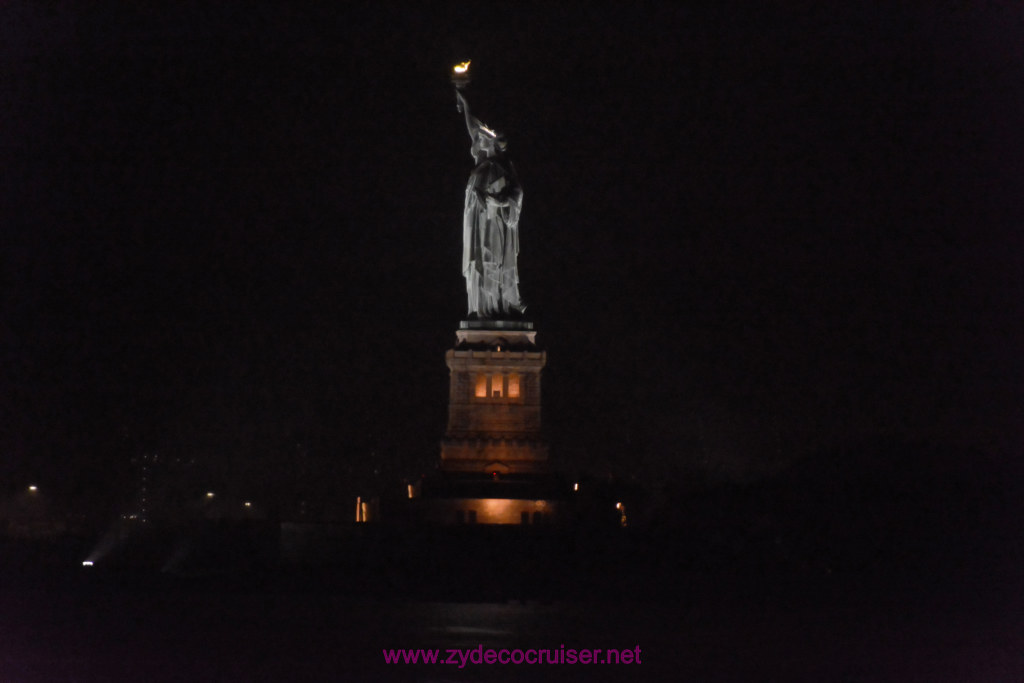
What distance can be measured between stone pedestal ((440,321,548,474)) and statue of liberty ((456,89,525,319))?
2.09 metres

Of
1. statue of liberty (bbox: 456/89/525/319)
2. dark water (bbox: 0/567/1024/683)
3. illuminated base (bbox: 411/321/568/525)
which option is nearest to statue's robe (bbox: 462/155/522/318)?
statue of liberty (bbox: 456/89/525/319)

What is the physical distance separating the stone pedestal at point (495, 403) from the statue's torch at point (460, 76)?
10.3 m


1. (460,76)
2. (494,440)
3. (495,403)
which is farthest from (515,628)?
(460,76)

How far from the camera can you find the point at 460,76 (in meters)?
55.2

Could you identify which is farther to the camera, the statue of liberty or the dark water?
the statue of liberty

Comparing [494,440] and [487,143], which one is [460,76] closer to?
[487,143]

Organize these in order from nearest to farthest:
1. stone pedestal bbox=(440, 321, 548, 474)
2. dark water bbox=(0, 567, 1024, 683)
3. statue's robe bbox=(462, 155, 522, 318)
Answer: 1. dark water bbox=(0, 567, 1024, 683)
2. stone pedestal bbox=(440, 321, 548, 474)
3. statue's robe bbox=(462, 155, 522, 318)

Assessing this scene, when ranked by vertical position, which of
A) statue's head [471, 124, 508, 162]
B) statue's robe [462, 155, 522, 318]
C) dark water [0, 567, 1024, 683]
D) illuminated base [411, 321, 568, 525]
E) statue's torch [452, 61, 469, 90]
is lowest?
dark water [0, 567, 1024, 683]

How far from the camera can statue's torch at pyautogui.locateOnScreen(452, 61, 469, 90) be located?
181ft

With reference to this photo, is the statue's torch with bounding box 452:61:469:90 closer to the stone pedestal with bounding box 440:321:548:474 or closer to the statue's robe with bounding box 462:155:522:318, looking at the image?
the statue's robe with bounding box 462:155:522:318

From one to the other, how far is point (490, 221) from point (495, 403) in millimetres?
8033

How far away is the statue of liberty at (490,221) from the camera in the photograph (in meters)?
54.2

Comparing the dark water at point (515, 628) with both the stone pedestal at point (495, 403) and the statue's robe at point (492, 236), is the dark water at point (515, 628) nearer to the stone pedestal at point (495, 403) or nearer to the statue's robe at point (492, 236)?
the stone pedestal at point (495, 403)

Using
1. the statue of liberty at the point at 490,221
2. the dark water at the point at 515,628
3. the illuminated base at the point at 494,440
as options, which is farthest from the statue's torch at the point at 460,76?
the dark water at the point at 515,628
